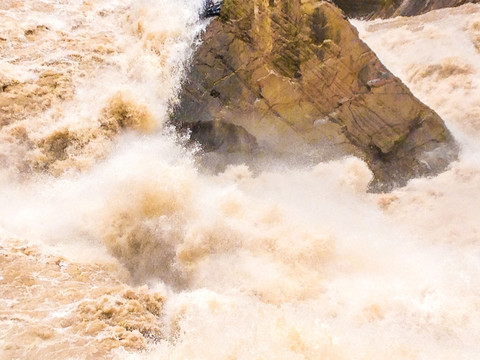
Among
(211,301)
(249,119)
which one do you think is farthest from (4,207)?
(249,119)

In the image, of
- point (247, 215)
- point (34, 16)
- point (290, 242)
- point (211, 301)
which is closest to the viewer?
point (211, 301)

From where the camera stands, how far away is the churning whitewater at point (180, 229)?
3627 millimetres

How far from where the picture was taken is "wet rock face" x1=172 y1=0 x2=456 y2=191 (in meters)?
6.01

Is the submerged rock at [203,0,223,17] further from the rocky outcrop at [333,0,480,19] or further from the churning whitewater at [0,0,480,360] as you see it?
the rocky outcrop at [333,0,480,19]

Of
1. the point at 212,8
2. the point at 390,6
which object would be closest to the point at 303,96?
the point at 212,8

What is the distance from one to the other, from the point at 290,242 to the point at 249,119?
2.18 m

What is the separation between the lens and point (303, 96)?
20.3 ft

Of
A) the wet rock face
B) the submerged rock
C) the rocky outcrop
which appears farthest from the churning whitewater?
the rocky outcrop

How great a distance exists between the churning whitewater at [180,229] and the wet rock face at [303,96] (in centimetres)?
35

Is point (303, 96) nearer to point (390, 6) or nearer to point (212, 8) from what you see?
point (212, 8)

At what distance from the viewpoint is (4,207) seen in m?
5.18

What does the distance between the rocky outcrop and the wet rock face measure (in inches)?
258

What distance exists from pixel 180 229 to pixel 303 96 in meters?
2.77

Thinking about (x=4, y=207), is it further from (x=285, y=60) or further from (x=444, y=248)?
(x=444, y=248)
